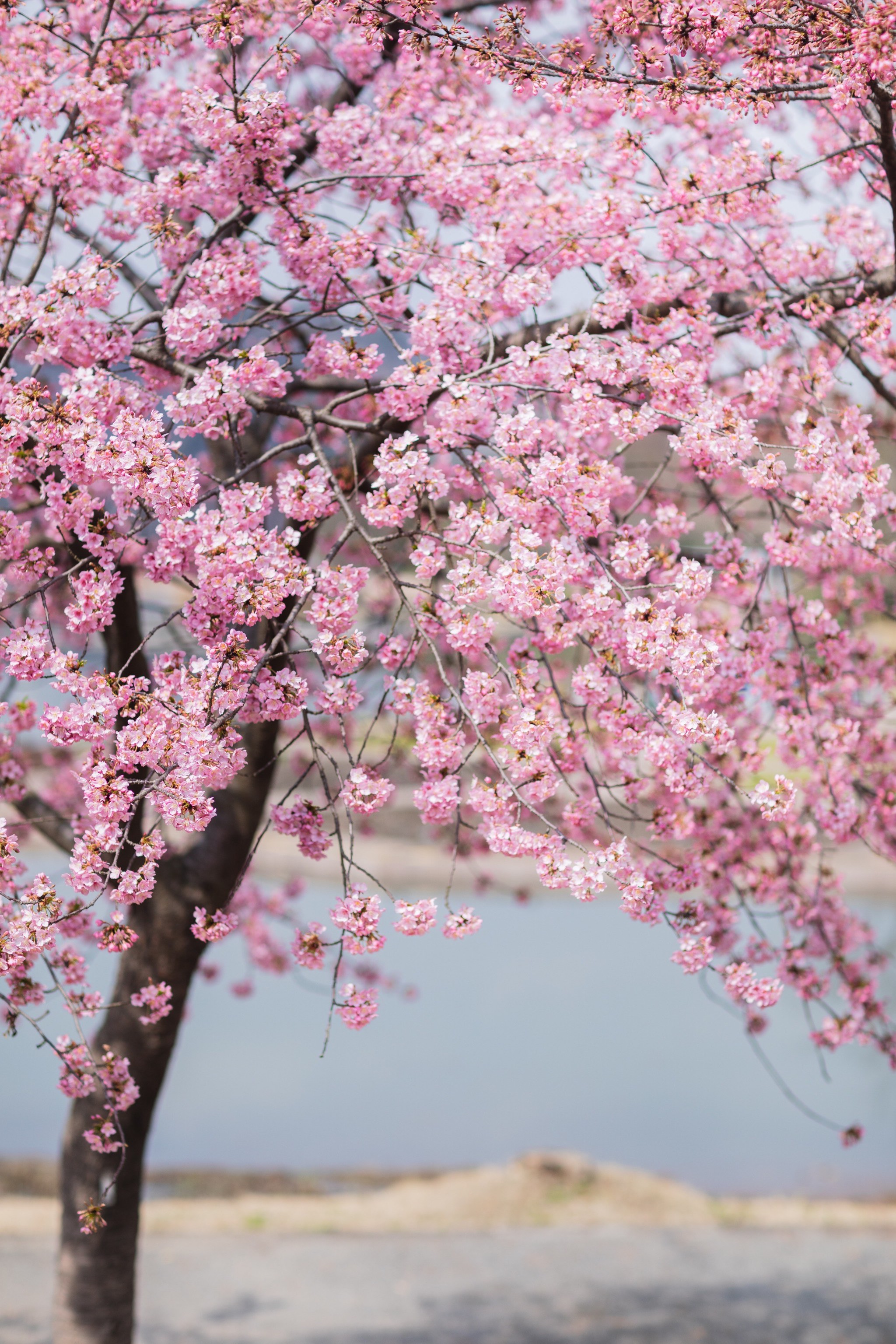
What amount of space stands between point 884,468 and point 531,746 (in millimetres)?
1535

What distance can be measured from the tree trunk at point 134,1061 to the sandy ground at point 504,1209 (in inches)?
148

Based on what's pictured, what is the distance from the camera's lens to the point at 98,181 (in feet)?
14.9

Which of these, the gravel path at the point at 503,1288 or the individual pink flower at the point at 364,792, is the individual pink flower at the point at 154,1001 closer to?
the individual pink flower at the point at 364,792

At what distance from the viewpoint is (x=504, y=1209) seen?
965 cm

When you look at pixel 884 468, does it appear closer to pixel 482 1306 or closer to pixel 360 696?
pixel 360 696

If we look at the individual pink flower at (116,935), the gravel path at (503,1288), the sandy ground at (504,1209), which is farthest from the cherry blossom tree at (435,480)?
the sandy ground at (504,1209)

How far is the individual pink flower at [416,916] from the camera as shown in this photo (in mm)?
3328

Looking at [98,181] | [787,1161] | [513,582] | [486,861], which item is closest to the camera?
[513,582]

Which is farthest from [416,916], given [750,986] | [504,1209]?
[504,1209]

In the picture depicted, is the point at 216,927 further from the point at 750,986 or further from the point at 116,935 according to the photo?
the point at 750,986

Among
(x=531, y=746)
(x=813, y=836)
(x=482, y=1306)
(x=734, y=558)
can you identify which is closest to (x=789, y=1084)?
(x=482, y=1306)

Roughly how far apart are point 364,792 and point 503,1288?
5.99 meters

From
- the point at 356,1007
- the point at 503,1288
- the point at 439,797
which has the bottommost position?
the point at 503,1288

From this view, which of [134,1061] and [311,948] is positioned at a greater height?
[134,1061]
